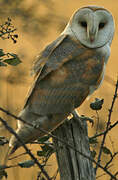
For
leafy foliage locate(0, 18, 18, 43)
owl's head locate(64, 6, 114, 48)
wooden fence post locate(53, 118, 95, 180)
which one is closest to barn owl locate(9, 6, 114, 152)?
owl's head locate(64, 6, 114, 48)

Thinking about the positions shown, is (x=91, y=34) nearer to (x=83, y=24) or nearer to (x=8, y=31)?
(x=83, y=24)

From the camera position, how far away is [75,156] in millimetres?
2701

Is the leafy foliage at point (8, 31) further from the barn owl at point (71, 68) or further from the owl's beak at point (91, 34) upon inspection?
the owl's beak at point (91, 34)

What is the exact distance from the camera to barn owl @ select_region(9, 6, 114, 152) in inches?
123

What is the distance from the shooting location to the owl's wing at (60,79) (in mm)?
3156

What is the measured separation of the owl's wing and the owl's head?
93mm

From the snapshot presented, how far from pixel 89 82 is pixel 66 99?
0.21 meters

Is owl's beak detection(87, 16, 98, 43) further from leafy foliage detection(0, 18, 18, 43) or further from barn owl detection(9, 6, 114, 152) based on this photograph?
leafy foliage detection(0, 18, 18, 43)

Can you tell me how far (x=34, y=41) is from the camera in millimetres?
3977

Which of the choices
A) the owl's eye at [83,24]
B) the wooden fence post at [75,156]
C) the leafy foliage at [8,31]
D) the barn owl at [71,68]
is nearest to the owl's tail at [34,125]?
the barn owl at [71,68]

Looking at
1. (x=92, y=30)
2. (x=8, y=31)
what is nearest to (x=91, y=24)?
(x=92, y=30)

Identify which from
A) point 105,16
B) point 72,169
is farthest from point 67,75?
point 72,169

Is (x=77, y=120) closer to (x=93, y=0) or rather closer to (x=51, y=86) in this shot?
(x=51, y=86)

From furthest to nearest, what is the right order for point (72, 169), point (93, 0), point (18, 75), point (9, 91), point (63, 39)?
1. point (93, 0)
2. point (9, 91)
3. point (18, 75)
4. point (63, 39)
5. point (72, 169)
